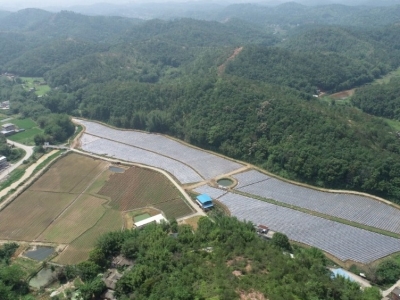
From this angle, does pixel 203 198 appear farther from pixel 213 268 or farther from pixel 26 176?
pixel 26 176

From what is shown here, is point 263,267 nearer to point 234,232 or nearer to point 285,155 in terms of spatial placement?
point 234,232

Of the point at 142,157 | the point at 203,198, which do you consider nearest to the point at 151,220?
the point at 203,198

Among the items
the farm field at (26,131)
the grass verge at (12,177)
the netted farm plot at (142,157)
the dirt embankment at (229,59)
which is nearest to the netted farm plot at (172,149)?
the netted farm plot at (142,157)

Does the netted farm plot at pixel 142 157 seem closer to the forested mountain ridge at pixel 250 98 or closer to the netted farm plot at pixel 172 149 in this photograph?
the netted farm plot at pixel 172 149

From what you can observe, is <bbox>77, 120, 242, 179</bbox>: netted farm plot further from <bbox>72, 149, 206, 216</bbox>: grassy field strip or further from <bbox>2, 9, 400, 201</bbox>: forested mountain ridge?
<bbox>72, 149, 206, 216</bbox>: grassy field strip

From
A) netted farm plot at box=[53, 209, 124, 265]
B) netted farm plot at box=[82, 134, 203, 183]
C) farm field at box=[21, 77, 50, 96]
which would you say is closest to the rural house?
netted farm plot at box=[53, 209, 124, 265]

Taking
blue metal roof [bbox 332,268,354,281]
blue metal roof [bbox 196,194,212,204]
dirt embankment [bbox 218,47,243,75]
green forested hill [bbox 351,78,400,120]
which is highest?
dirt embankment [bbox 218,47,243,75]

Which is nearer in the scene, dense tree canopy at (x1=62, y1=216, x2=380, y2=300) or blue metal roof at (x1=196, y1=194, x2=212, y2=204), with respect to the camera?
dense tree canopy at (x1=62, y1=216, x2=380, y2=300)
